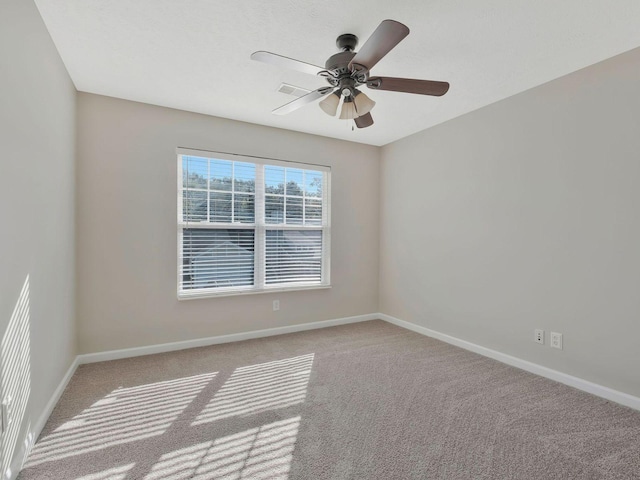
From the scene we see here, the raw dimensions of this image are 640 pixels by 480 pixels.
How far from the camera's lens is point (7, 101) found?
155 centimetres

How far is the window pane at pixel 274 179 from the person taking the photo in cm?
395

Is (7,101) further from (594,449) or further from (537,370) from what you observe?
(537,370)

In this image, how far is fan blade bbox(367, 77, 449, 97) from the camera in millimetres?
Answer: 2068

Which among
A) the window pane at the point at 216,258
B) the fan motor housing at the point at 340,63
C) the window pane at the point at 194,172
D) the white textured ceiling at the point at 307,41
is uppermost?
the white textured ceiling at the point at 307,41

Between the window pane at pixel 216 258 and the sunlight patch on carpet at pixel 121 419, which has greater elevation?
the window pane at pixel 216 258

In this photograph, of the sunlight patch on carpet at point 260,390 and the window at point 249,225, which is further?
the window at point 249,225

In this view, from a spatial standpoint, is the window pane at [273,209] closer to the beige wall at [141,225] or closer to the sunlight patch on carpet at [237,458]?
the beige wall at [141,225]

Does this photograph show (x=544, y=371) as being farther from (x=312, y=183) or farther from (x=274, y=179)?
(x=274, y=179)

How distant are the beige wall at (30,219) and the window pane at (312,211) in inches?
96.5

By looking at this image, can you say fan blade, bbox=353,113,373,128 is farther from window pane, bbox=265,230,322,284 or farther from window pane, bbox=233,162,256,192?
window pane, bbox=265,230,322,284

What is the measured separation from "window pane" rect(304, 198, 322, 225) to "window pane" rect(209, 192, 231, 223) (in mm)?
999

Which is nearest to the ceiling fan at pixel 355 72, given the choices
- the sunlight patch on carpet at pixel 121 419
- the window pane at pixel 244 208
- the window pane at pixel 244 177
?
the window pane at pixel 244 177

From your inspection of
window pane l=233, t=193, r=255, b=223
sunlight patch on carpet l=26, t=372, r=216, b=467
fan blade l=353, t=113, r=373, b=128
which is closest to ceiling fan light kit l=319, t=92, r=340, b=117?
fan blade l=353, t=113, r=373, b=128

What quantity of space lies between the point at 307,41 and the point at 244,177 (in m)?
1.87
